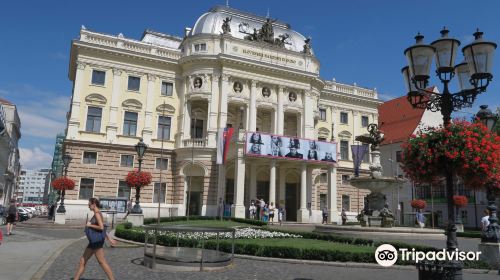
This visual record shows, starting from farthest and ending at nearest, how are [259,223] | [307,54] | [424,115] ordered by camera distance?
[424,115] < [307,54] < [259,223]

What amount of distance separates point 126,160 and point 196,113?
8699 millimetres

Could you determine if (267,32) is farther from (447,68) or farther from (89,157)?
(447,68)

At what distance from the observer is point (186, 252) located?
13.3m

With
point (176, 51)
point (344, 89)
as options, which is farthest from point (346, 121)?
point (176, 51)

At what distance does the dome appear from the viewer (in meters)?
44.7

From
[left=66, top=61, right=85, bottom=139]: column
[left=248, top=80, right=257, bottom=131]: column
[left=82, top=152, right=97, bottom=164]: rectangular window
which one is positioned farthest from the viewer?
[left=248, top=80, right=257, bottom=131]: column

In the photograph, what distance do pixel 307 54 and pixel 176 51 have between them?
47.5 ft

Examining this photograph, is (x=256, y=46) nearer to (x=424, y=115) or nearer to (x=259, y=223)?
(x=259, y=223)

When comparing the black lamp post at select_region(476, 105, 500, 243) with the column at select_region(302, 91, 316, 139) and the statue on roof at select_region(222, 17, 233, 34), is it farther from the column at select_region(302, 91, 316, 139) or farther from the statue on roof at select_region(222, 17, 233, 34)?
the statue on roof at select_region(222, 17, 233, 34)

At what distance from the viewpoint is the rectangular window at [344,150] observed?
51.2 m

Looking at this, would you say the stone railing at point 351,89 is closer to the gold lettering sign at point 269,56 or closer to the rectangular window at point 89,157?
the gold lettering sign at point 269,56

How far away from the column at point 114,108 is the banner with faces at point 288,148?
13381mm

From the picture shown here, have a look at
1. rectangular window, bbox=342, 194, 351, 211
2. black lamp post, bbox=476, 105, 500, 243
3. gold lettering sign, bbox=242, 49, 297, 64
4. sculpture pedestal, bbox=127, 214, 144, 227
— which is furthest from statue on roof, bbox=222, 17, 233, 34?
black lamp post, bbox=476, 105, 500, 243

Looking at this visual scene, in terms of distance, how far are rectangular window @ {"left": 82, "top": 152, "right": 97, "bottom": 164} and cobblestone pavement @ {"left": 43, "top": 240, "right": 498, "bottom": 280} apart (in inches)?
1069
